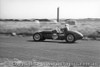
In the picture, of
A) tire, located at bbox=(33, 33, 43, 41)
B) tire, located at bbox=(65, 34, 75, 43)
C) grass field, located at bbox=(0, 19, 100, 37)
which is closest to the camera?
tire, located at bbox=(65, 34, 75, 43)

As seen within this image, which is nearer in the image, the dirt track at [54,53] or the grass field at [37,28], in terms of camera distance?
the dirt track at [54,53]

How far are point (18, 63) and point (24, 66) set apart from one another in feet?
1.72

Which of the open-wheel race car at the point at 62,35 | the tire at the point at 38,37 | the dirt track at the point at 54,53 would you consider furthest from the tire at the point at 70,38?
the dirt track at the point at 54,53

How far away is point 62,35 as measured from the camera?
55.7ft

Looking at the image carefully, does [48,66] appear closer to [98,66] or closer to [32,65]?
[32,65]

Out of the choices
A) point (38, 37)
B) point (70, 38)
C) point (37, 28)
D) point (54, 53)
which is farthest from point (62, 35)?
point (37, 28)

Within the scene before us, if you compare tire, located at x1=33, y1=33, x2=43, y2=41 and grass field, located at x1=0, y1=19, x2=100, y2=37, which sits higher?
tire, located at x1=33, y1=33, x2=43, y2=41

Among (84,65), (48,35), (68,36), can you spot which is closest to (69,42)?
(68,36)

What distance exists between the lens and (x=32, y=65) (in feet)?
24.5

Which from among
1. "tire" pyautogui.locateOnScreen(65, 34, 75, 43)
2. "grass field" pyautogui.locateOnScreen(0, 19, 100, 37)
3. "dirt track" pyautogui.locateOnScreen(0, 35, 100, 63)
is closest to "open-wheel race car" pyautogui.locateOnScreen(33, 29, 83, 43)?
"tire" pyautogui.locateOnScreen(65, 34, 75, 43)

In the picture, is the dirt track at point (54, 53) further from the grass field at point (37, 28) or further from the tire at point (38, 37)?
the grass field at point (37, 28)

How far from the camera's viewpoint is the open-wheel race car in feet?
54.5

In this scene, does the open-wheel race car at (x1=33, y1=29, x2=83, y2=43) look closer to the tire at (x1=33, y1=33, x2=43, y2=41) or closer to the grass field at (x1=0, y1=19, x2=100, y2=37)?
the tire at (x1=33, y1=33, x2=43, y2=41)

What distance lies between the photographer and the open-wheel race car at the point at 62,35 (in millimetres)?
16625
